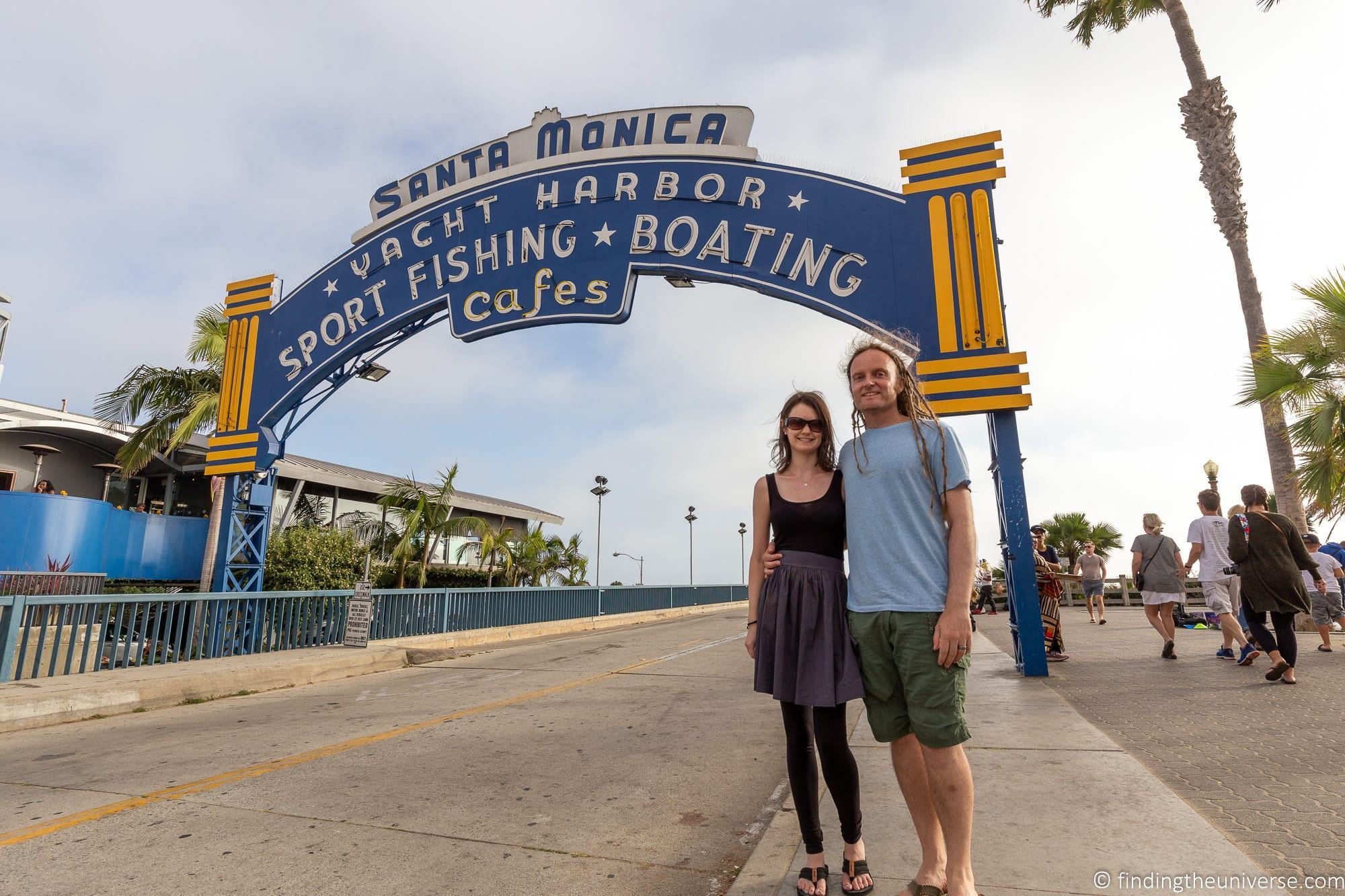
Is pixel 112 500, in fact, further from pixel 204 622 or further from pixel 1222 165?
pixel 1222 165

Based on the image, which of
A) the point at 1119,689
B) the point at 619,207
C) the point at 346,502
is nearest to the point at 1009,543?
the point at 1119,689

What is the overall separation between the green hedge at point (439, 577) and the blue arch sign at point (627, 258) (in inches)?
304

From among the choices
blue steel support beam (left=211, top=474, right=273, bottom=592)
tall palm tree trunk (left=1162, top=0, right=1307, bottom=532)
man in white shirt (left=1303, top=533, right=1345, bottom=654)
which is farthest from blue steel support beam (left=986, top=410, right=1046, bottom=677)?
blue steel support beam (left=211, top=474, right=273, bottom=592)

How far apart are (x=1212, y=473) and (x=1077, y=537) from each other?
9.76 m

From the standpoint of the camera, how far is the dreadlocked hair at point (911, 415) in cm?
261

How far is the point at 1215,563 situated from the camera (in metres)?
7.80

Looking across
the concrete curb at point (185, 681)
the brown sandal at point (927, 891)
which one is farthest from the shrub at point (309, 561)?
the brown sandal at point (927, 891)

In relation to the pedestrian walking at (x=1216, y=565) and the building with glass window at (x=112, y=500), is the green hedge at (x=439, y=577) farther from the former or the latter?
the pedestrian walking at (x=1216, y=565)

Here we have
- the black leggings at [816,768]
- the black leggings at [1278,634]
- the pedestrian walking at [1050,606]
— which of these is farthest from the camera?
the pedestrian walking at [1050,606]

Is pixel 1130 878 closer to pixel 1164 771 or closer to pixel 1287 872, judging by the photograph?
pixel 1287 872

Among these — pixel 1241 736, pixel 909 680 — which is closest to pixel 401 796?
pixel 909 680

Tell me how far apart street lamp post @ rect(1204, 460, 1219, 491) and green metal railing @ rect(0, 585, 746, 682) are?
1766 centimetres

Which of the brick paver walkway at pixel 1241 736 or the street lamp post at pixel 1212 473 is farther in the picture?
the street lamp post at pixel 1212 473

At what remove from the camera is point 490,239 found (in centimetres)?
1303
